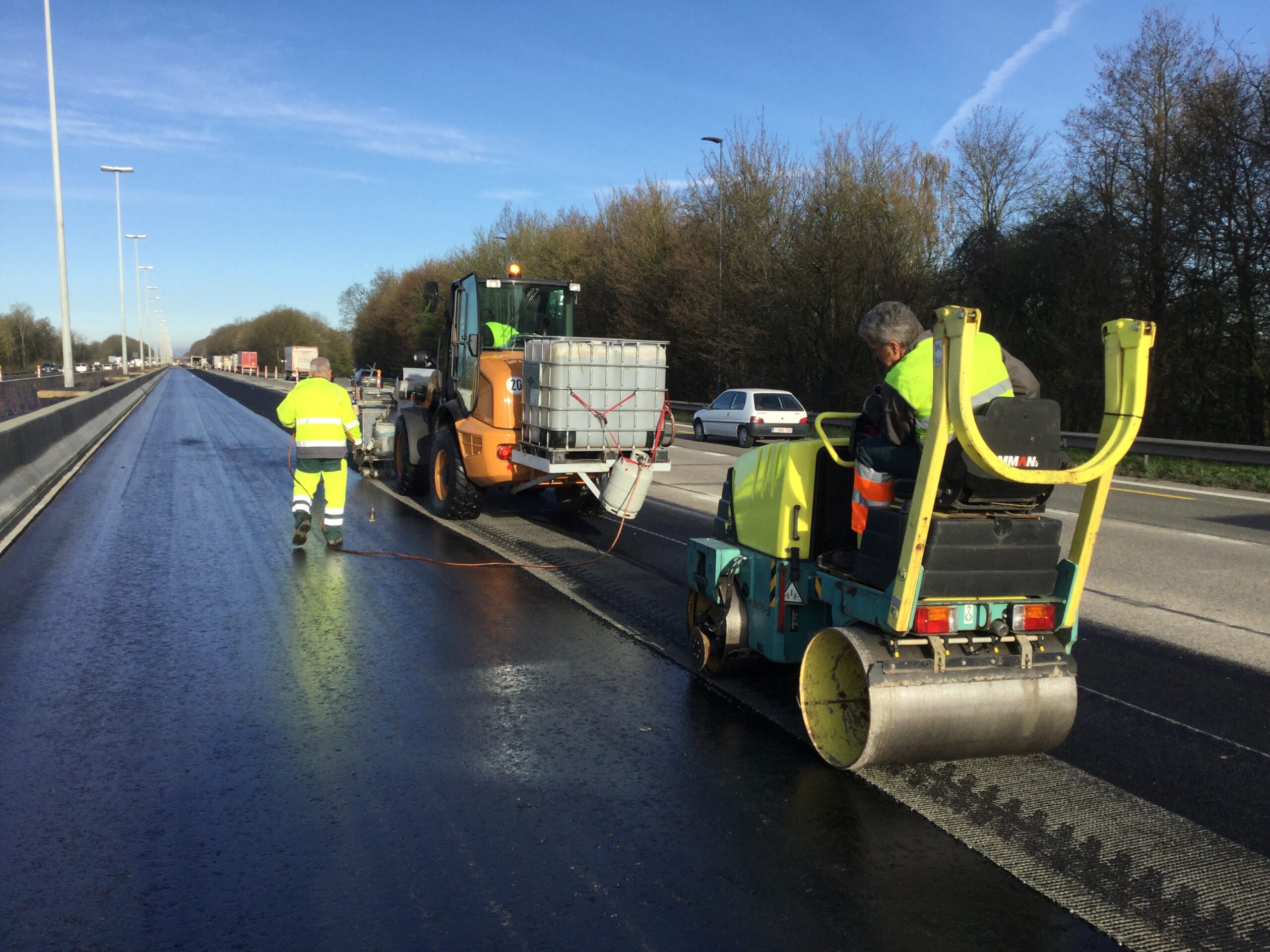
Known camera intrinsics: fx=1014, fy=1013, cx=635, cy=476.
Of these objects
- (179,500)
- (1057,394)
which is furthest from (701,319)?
(179,500)

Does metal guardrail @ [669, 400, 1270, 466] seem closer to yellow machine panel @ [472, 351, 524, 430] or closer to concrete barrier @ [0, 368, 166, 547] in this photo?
yellow machine panel @ [472, 351, 524, 430]

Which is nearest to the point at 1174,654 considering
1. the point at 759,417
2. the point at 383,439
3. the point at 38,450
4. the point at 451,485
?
the point at 451,485

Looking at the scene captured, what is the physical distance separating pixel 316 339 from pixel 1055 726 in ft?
446

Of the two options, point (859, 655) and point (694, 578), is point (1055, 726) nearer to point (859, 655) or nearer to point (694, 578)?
point (859, 655)

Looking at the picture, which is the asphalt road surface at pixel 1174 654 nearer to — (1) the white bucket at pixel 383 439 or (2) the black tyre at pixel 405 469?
(2) the black tyre at pixel 405 469

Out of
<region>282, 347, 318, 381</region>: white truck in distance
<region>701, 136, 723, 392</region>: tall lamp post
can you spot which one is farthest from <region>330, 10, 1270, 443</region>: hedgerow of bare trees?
<region>282, 347, 318, 381</region>: white truck in distance

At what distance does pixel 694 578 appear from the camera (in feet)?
18.7

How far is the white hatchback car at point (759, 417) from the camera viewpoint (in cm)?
2677

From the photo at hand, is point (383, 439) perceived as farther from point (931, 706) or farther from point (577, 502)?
point (931, 706)

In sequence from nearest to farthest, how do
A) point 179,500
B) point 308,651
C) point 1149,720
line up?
1. point 1149,720
2. point 308,651
3. point 179,500

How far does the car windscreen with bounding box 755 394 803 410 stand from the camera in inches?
1063

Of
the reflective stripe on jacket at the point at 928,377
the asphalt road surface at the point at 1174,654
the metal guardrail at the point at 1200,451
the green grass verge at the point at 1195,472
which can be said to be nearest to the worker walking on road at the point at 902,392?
the reflective stripe on jacket at the point at 928,377

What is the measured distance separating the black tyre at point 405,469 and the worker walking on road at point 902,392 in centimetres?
913

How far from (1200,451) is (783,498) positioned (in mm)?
16383
